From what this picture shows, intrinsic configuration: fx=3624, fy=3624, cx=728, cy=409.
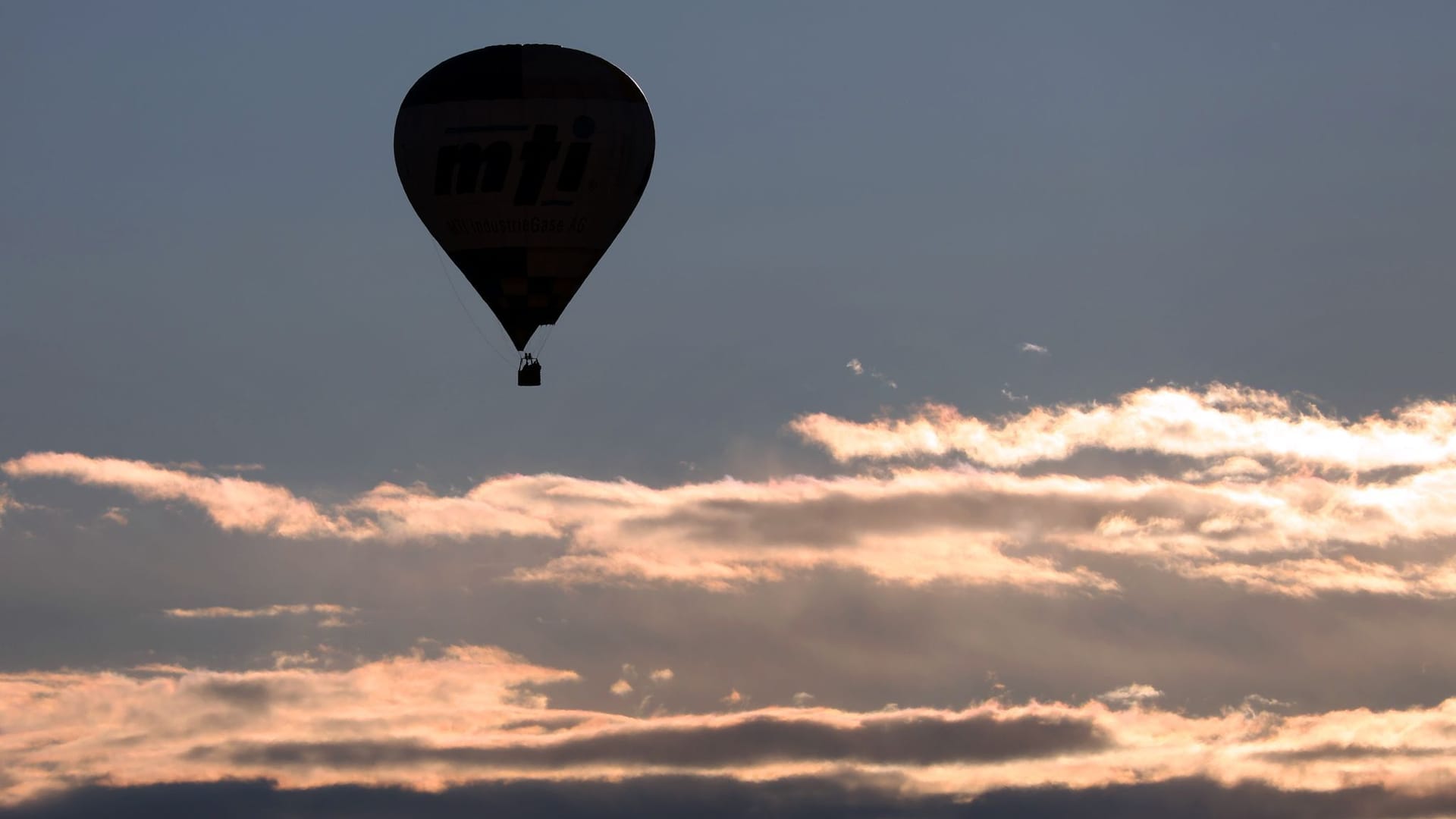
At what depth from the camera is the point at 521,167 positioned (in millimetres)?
148250

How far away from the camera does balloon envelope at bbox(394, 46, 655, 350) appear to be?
487 ft

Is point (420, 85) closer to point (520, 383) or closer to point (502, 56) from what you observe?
point (502, 56)

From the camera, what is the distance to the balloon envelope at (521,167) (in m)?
148

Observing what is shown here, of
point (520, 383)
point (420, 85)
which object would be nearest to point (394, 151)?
point (420, 85)

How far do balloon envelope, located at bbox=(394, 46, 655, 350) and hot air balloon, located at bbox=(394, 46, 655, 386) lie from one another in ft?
0.10

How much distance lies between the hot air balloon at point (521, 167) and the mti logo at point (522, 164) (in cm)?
3

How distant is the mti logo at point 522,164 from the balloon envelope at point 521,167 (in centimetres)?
3

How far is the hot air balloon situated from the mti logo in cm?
3

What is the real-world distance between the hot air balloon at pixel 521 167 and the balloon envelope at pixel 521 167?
0.03 m

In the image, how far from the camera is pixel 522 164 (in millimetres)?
148250

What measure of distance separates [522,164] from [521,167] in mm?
128

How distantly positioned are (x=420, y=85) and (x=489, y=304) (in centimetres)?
961

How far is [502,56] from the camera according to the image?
149375 millimetres

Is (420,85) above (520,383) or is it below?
above
